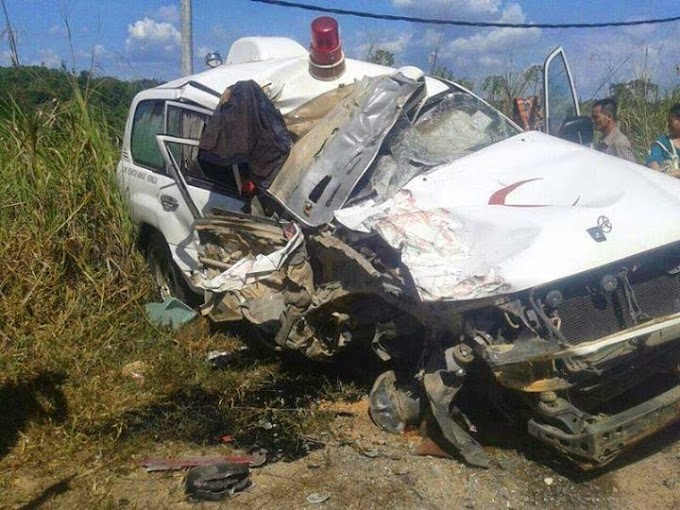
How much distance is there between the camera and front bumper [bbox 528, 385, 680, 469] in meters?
3.31

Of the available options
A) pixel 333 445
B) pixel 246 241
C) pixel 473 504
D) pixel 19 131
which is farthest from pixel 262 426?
pixel 19 131

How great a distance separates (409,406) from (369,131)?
5.29ft

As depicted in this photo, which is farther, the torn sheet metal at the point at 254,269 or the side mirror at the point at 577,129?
the side mirror at the point at 577,129

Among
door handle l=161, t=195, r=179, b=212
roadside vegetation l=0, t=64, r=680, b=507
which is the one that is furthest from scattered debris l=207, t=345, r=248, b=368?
door handle l=161, t=195, r=179, b=212

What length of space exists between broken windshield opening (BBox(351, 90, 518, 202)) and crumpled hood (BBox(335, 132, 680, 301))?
0.16 meters

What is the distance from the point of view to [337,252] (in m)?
3.99

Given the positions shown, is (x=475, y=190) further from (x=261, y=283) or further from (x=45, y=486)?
(x=45, y=486)

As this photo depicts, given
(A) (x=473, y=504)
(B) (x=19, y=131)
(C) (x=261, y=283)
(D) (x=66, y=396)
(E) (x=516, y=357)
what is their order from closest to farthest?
(E) (x=516, y=357) < (A) (x=473, y=504) < (C) (x=261, y=283) < (D) (x=66, y=396) < (B) (x=19, y=131)

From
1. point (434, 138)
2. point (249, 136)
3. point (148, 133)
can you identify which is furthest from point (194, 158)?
point (434, 138)

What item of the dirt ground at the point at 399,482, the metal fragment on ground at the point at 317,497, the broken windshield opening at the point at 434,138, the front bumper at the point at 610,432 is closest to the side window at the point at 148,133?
the broken windshield opening at the point at 434,138

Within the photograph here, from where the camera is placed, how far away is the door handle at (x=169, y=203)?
5590mm

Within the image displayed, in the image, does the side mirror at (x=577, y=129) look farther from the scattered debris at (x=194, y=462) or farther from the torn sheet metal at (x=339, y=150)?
the scattered debris at (x=194, y=462)

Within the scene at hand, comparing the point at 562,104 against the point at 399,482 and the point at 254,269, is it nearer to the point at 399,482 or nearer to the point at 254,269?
the point at 254,269

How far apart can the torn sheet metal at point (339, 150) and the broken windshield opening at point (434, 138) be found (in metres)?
0.09
